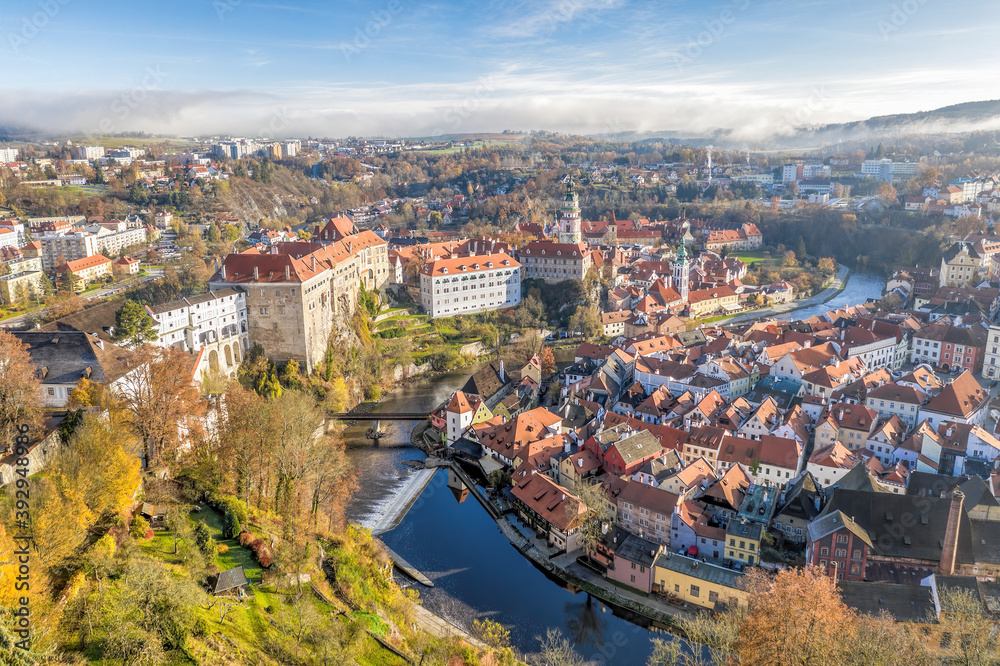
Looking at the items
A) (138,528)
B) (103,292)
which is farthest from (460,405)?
(103,292)

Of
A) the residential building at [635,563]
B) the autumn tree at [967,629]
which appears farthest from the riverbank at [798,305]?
the autumn tree at [967,629]

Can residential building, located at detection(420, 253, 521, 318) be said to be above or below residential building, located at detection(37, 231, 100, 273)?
below

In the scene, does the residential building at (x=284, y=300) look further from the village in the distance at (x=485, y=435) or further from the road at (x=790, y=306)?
the road at (x=790, y=306)

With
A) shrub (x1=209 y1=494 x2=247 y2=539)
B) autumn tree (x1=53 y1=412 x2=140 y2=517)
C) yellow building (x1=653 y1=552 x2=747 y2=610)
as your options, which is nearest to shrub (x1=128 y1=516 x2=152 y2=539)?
autumn tree (x1=53 y1=412 x2=140 y2=517)

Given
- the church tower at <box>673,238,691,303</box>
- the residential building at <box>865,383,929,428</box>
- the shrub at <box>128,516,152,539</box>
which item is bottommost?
the residential building at <box>865,383,929,428</box>

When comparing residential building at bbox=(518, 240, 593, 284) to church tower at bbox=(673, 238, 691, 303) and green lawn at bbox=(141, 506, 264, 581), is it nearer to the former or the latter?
church tower at bbox=(673, 238, 691, 303)

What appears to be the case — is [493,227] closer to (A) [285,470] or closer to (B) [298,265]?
(B) [298,265]

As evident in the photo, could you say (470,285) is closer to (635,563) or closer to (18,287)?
(18,287)
